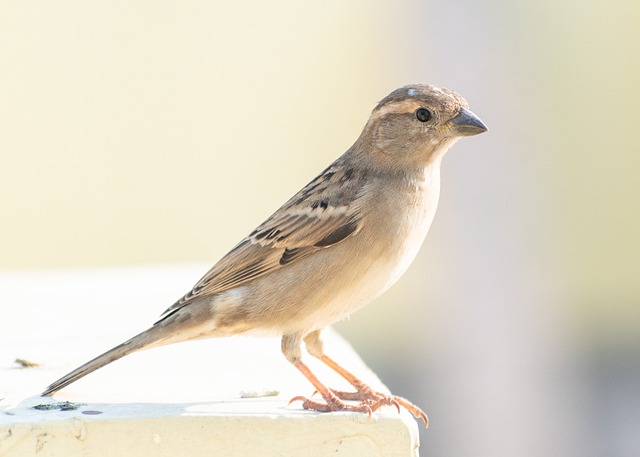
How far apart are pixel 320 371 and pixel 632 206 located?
8.93 m

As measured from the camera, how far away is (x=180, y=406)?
366 centimetres

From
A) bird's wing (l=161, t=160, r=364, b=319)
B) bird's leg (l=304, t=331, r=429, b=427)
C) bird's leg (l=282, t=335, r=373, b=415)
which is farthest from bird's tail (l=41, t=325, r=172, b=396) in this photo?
bird's leg (l=304, t=331, r=429, b=427)

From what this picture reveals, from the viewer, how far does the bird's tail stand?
389 centimetres

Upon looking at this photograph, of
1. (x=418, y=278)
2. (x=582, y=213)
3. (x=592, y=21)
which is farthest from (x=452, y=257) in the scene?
(x=592, y=21)

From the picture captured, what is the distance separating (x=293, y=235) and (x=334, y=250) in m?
0.21

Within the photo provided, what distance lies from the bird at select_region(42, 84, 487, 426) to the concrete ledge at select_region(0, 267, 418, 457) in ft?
0.50

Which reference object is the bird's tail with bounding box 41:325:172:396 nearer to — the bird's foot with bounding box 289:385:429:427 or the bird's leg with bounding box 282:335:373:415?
the bird's leg with bounding box 282:335:373:415

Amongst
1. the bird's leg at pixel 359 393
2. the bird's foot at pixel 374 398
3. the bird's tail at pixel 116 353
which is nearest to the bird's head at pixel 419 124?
the bird's leg at pixel 359 393

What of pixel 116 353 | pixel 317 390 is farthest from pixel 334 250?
pixel 116 353

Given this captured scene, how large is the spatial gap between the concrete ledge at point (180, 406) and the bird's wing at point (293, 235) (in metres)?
0.36

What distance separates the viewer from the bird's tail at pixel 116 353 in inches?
153

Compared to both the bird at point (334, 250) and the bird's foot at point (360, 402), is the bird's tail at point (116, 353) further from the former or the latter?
the bird's foot at point (360, 402)

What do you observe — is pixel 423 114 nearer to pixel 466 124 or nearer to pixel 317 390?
pixel 466 124

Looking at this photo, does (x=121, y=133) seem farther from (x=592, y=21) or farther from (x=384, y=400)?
(x=384, y=400)
